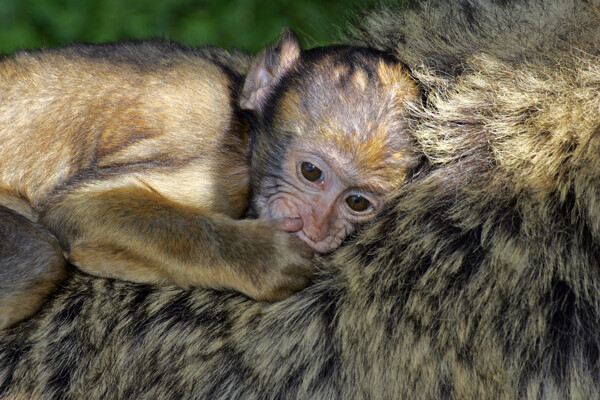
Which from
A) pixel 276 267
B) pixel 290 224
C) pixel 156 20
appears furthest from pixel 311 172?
pixel 156 20

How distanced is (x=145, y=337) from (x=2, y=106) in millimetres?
1225

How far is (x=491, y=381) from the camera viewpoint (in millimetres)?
2383

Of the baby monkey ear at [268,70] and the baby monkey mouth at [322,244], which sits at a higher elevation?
the baby monkey ear at [268,70]

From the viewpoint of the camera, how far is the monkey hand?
8.79 ft

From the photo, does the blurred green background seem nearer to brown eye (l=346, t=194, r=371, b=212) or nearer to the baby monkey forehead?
the baby monkey forehead

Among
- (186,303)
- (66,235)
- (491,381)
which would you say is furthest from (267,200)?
(491,381)

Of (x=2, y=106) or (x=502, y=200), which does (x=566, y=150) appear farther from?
(x=2, y=106)

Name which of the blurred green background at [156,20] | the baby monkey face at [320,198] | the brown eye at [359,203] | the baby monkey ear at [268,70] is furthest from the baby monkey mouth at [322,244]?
the blurred green background at [156,20]

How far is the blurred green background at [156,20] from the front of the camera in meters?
6.03

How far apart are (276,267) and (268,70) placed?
0.89 m

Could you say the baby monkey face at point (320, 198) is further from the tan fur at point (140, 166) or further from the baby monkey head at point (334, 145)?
the tan fur at point (140, 166)

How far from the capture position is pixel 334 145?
282 cm

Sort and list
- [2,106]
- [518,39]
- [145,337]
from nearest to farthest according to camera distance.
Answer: [145,337]
[518,39]
[2,106]

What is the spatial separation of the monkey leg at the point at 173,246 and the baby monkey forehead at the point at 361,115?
378mm
